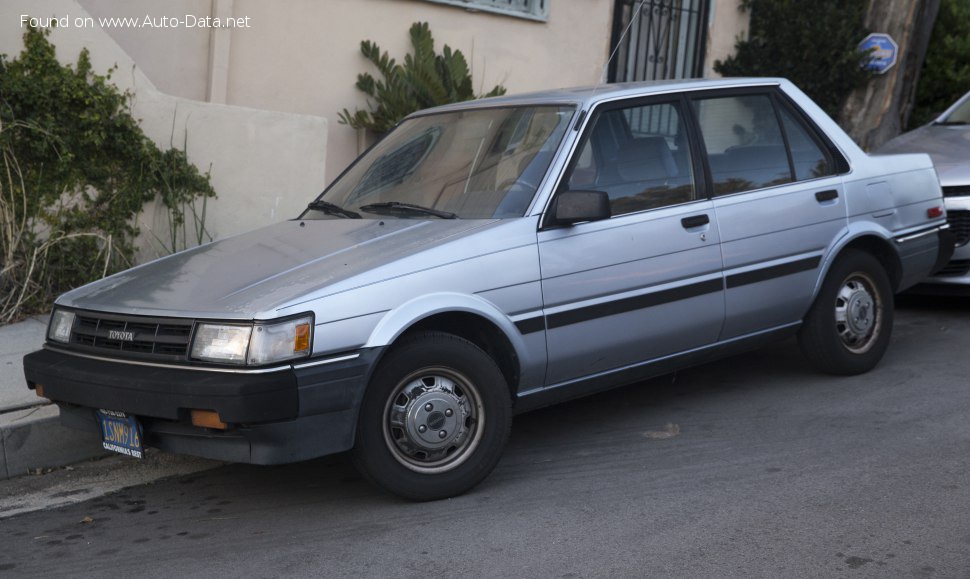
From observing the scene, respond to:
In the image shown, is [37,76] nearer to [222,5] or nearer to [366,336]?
[222,5]

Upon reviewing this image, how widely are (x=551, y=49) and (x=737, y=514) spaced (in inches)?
294

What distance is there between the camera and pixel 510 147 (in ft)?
17.1

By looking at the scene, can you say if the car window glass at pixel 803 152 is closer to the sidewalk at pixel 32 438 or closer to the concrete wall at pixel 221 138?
the sidewalk at pixel 32 438

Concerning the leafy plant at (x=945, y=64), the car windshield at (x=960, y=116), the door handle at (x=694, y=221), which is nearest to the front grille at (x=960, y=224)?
the car windshield at (x=960, y=116)

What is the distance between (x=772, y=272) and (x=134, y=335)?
10.3ft

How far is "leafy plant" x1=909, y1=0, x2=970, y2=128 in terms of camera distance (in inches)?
518

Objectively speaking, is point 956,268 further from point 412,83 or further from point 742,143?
point 412,83

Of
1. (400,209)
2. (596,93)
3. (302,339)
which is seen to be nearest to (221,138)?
(400,209)

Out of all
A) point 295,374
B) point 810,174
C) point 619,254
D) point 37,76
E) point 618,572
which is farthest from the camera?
point 37,76

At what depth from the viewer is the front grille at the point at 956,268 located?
25.0 ft

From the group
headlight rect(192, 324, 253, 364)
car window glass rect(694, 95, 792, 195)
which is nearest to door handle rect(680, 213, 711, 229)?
car window glass rect(694, 95, 792, 195)

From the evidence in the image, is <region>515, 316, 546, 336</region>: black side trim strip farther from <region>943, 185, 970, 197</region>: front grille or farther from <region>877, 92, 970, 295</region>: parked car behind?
<region>943, 185, 970, 197</region>: front grille

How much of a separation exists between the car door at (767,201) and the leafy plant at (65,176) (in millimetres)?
4137

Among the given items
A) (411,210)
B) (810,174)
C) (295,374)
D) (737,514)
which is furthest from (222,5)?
(737,514)
